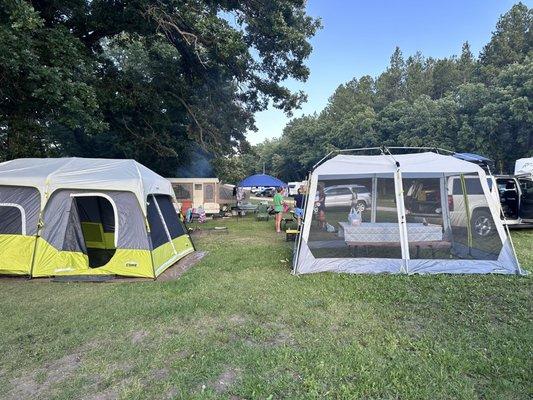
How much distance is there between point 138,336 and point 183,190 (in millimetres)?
13954

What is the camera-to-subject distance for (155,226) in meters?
6.93

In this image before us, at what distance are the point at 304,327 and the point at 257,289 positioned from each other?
1527mm

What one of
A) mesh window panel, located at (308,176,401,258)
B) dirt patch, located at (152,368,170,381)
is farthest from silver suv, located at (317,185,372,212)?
dirt patch, located at (152,368,170,381)

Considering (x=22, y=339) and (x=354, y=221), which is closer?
(x=22, y=339)

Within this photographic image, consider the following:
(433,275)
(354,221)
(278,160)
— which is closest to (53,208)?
(354,221)

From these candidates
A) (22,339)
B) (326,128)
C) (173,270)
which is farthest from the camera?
(326,128)

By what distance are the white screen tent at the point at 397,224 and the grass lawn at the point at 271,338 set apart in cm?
33

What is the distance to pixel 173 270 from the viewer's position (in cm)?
693

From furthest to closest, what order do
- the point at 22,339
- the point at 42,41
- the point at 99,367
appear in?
the point at 42,41 < the point at 22,339 < the point at 99,367

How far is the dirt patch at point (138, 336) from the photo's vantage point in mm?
3828

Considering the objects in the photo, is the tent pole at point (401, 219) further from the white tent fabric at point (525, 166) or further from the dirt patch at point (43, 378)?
the white tent fabric at point (525, 166)

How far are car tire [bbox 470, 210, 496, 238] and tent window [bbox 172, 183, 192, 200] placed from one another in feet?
44.1

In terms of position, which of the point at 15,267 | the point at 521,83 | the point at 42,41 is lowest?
the point at 15,267

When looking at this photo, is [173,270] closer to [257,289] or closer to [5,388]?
[257,289]
